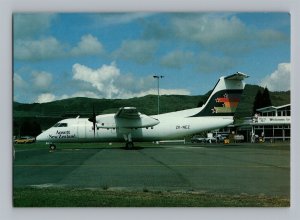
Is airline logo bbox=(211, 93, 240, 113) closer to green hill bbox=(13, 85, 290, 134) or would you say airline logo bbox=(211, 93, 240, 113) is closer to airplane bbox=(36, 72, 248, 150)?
airplane bbox=(36, 72, 248, 150)

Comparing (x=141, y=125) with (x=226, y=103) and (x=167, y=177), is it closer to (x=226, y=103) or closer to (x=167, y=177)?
(x=226, y=103)

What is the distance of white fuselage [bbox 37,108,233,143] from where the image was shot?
60.5 feet

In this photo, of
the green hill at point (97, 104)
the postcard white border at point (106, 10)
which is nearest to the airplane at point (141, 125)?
the green hill at point (97, 104)

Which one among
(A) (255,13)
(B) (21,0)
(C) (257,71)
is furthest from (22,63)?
(C) (257,71)

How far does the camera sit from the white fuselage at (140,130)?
60.5 ft

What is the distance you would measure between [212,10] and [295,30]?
1.67 m

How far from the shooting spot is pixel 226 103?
18281mm

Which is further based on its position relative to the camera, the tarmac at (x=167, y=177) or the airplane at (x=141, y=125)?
the airplane at (x=141, y=125)

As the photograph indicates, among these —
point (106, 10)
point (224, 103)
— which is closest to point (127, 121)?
point (224, 103)

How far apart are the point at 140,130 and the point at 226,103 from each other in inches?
169

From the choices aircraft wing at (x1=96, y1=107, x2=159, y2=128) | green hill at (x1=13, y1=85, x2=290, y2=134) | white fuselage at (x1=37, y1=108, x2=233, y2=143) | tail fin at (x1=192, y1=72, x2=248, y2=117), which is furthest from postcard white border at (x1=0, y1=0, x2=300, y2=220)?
white fuselage at (x1=37, y1=108, x2=233, y2=143)

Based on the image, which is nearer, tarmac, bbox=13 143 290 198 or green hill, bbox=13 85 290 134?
tarmac, bbox=13 143 290 198

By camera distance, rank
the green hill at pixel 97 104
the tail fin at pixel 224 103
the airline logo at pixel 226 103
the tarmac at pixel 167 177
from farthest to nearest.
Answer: the airline logo at pixel 226 103, the tail fin at pixel 224 103, the green hill at pixel 97 104, the tarmac at pixel 167 177

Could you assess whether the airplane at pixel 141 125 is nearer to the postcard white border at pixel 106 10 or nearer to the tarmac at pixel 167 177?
Result: the tarmac at pixel 167 177
